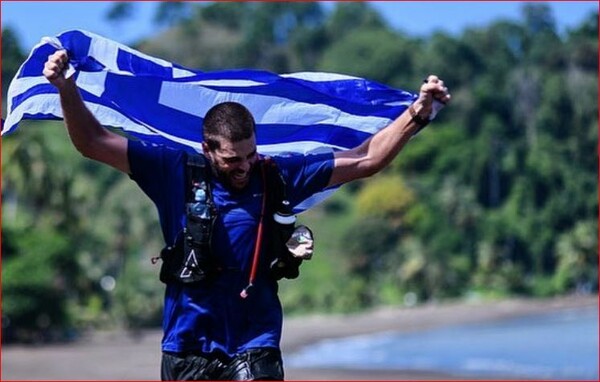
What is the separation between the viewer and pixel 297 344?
A: 137ft

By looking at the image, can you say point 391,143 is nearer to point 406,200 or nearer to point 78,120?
point 78,120

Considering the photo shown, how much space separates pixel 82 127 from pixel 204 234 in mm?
503

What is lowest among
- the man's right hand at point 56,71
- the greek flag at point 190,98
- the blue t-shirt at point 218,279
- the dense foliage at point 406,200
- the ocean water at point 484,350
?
the blue t-shirt at point 218,279

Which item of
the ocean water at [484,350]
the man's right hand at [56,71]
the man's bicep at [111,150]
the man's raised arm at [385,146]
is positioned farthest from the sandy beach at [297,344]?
the man's right hand at [56,71]

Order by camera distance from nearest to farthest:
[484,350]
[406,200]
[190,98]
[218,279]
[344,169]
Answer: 1. [218,279]
2. [344,169]
3. [190,98]
4. [484,350]
5. [406,200]

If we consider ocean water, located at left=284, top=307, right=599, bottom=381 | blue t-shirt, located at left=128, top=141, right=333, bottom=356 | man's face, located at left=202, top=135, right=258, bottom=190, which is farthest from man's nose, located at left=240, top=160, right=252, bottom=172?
ocean water, located at left=284, top=307, right=599, bottom=381

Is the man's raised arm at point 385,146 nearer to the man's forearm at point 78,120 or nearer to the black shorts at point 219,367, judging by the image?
the black shorts at point 219,367

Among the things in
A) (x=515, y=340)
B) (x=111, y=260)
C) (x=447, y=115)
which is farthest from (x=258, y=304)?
(x=447, y=115)

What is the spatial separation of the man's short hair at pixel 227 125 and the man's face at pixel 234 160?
0.02m

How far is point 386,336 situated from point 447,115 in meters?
44.0

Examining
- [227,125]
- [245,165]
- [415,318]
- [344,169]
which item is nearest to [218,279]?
[245,165]

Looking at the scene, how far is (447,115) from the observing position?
9056 cm

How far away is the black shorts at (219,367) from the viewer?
4809mm

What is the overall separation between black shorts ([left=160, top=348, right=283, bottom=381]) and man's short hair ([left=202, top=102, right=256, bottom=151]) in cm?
65
